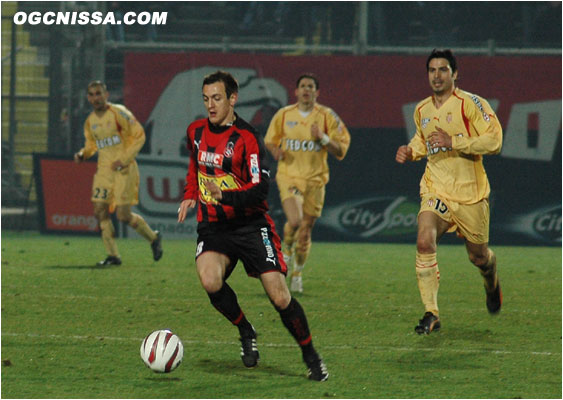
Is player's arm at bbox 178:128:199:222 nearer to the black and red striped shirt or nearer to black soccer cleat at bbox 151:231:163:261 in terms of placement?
the black and red striped shirt

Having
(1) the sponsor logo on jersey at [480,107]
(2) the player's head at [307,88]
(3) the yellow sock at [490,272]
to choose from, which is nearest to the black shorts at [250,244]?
(1) the sponsor logo on jersey at [480,107]

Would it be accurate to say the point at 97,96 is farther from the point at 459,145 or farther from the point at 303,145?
the point at 459,145

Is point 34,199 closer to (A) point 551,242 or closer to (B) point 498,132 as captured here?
(A) point 551,242

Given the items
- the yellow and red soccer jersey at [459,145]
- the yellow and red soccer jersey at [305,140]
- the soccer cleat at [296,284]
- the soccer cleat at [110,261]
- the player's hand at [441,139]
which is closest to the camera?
the player's hand at [441,139]

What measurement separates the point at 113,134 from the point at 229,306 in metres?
7.44

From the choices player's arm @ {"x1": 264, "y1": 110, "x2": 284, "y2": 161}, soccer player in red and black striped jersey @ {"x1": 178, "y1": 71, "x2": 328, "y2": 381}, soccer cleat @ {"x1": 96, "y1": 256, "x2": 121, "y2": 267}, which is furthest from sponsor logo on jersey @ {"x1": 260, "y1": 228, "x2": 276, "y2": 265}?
soccer cleat @ {"x1": 96, "y1": 256, "x2": 121, "y2": 267}

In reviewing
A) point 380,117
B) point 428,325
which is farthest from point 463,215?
point 380,117

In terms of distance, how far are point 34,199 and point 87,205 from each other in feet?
3.85

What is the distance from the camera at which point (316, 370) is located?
6980mm

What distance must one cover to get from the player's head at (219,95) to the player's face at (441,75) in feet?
7.72

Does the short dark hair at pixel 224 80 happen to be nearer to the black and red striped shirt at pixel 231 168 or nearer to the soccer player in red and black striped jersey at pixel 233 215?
the soccer player in red and black striped jersey at pixel 233 215

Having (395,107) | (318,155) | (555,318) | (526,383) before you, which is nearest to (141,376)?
(526,383)

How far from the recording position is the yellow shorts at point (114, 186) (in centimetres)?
1427

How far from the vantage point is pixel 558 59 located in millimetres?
19688
